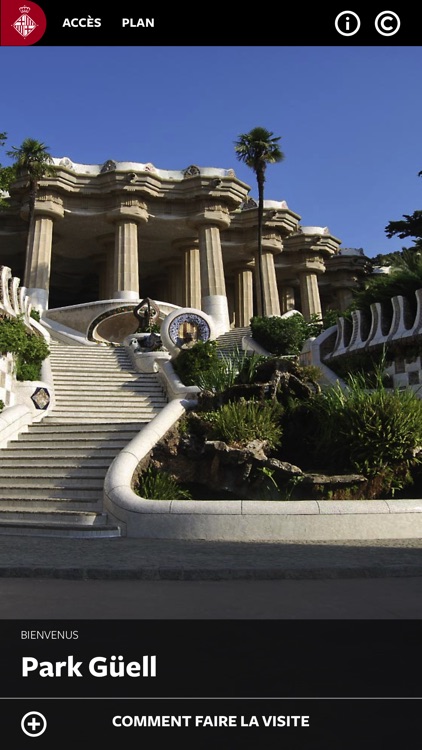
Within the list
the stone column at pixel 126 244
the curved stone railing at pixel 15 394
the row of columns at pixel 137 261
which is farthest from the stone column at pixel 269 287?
the curved stone railing at pixel 15 394

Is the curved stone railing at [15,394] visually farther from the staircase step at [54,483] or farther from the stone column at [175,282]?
the stone column at [175,282]

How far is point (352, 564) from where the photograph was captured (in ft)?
22.6

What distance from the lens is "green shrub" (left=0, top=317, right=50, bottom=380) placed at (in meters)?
17.4

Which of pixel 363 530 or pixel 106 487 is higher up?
pixel 106 487

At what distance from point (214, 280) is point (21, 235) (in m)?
15.3

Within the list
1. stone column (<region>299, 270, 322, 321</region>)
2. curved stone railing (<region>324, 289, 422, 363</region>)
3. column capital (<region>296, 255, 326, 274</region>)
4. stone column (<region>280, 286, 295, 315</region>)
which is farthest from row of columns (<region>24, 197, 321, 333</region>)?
curved stone railing (<region>324, 289, 422, 363</region>)

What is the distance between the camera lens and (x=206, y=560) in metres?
7.20

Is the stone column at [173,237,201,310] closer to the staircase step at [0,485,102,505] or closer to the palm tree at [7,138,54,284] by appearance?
the palm tree at [7,138,54,284]

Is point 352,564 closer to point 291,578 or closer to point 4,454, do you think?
point 291,578

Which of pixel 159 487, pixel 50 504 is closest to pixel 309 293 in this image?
pixel 159 487

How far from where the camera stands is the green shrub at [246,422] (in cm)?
1145

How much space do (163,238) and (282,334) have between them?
23842 mm
